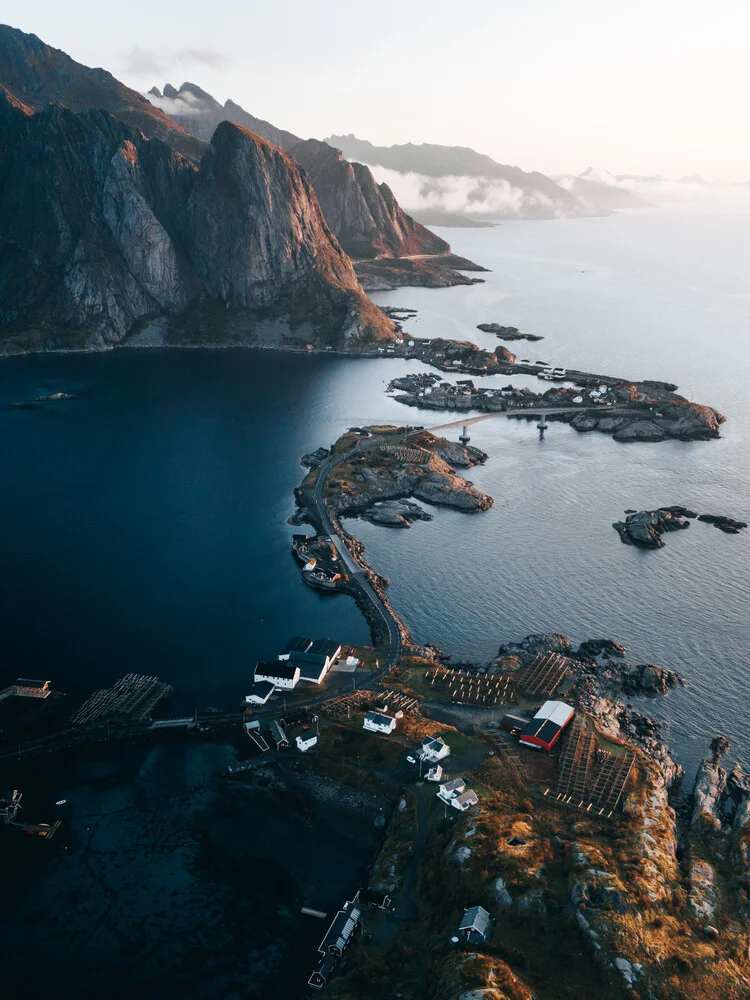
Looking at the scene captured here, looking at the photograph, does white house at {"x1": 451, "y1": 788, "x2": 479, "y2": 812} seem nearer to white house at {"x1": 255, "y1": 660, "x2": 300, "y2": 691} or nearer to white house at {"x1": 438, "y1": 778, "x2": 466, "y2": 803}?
white house at {"x1": 438, "y1": 778, "x2": 466, "y2": 803}

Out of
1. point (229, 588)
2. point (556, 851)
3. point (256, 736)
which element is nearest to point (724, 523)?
point (229, 588)

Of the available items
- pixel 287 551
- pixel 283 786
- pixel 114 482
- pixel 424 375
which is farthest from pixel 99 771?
pixel 424 375

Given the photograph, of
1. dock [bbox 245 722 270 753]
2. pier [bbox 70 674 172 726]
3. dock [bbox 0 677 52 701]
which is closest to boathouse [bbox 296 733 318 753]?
dock [bbox 245 722 270 753]

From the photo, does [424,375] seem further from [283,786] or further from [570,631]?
[283,786]

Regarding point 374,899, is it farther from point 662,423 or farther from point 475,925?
point 662,423

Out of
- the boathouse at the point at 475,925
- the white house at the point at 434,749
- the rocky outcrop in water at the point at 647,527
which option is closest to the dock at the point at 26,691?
the white house at the point at 434,749
